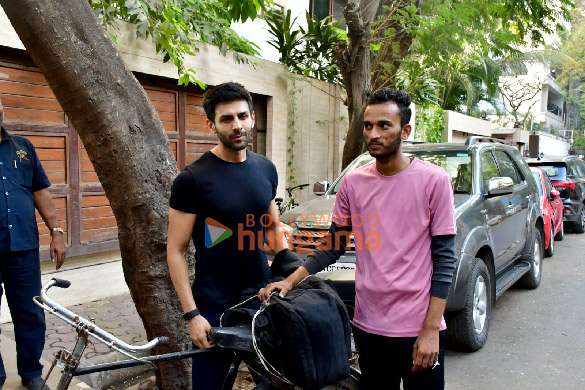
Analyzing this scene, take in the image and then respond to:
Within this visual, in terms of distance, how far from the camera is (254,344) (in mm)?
1933

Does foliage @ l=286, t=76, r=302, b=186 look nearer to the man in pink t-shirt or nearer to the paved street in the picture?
the paved street

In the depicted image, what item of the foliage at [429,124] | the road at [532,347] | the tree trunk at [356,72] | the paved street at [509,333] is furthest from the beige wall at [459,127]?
the road at [532,347]

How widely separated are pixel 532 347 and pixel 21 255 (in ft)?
14.7

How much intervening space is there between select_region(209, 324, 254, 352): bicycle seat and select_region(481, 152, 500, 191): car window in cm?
375

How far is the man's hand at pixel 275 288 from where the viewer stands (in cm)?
221

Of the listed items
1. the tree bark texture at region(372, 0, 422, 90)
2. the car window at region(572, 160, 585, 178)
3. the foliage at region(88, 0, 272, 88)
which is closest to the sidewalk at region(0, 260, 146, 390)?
the foliage at region(88, 0, 272, 88)

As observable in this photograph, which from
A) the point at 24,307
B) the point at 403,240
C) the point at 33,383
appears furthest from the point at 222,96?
the point at 33,383

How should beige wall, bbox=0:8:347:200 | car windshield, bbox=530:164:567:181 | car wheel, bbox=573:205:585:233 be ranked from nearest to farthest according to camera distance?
beige wall, bbox=0:8:347:200 < car windshield, bbox=530:164:567:181 < car wheel, bbox=573:205:585:233

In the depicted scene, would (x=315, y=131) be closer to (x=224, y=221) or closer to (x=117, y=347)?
(x=224, y=221)

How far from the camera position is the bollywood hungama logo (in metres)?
2.26

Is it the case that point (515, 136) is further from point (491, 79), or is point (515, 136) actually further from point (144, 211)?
point (144, 211)

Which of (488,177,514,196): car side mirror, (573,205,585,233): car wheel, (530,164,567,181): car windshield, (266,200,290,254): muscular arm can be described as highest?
(530,164,567,181): car windshield

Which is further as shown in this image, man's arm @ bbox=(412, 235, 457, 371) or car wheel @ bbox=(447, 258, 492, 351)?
car wheel @ bbox=(447, 258, 492, 351)

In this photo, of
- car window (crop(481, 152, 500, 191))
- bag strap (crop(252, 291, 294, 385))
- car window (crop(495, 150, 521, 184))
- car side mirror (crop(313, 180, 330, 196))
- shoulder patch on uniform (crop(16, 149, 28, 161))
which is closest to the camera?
bag strap (crop(252, 291, 294, 385))
